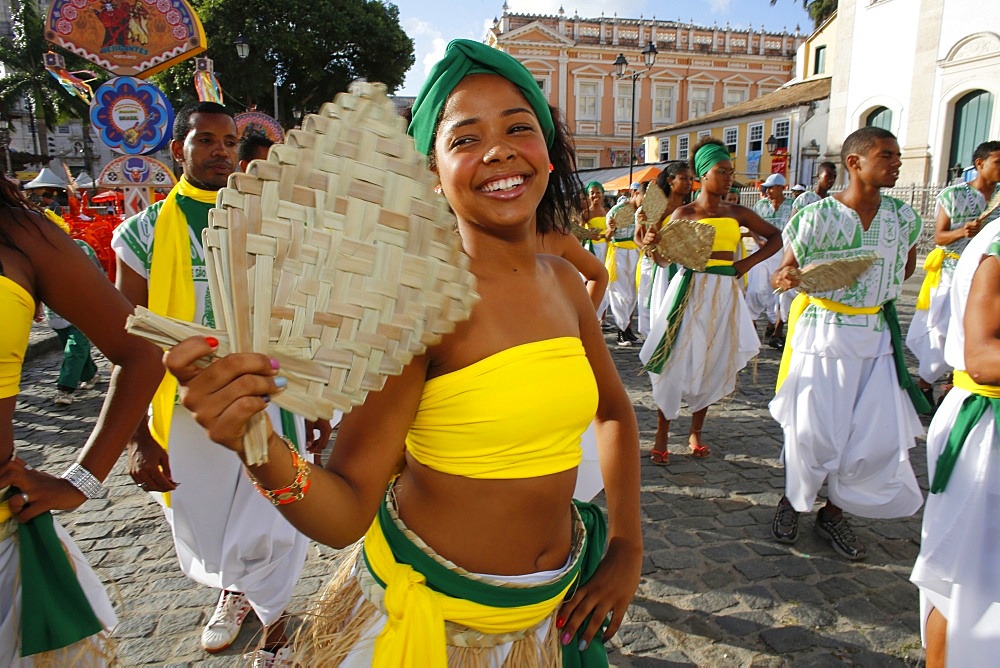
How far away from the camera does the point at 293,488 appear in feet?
3.67

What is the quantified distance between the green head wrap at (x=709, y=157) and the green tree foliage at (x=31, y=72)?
44669 mm

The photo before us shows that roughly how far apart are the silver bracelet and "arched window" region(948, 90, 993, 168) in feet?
77.6

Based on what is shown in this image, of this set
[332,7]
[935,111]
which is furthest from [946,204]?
[332,7]

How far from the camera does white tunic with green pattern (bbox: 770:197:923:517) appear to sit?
3.61 metres

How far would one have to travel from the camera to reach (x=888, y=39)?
865 inches

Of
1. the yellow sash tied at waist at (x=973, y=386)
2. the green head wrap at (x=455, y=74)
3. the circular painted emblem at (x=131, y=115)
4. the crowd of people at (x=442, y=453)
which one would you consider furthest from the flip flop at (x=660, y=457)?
the circular painted emblem at (x=131, y=115)

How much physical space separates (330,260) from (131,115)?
760 centimetres

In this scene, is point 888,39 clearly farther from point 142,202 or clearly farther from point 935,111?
point 142,202

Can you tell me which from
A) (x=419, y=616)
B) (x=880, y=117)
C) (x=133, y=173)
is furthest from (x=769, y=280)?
(x=880, y=117)

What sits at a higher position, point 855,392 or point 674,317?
point 674,317

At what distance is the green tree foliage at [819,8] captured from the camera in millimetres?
39688

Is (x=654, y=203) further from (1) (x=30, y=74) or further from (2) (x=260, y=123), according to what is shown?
(1) (x=30, y=74)

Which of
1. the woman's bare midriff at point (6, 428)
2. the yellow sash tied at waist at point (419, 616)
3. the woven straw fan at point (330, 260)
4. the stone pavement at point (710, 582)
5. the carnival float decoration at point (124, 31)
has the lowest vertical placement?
the stone pavement at point (710, 582)

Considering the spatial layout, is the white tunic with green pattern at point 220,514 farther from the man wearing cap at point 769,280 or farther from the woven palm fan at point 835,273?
the man wearing cap at point 769,280
